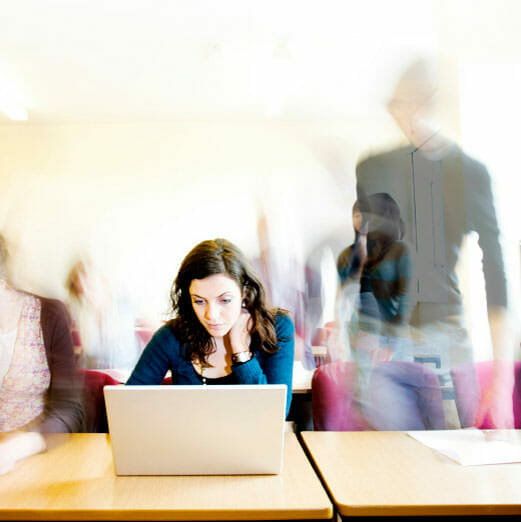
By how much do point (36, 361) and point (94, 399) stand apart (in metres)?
0.25

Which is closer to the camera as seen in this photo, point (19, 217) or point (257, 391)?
point (257, 391)

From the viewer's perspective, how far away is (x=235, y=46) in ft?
6.35

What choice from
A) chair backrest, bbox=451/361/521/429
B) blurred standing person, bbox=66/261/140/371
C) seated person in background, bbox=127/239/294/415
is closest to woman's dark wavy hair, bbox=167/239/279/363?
seated person in background, bbox=127/239/294/415

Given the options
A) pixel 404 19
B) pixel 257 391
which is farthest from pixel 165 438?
pixel 404 19

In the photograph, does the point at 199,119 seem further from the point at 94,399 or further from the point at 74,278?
the point at 94,399

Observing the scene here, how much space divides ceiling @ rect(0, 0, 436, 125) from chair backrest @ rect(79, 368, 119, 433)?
0.95 metres

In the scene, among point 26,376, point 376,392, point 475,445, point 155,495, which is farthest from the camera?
point 376,392

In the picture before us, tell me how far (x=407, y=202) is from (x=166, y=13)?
1133 millimetres

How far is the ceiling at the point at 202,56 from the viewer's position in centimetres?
187

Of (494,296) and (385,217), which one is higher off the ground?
(385,217)

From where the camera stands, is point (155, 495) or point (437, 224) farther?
point (437, 224)

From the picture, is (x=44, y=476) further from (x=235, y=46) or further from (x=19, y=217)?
(x=235, y=46)

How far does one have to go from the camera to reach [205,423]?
1.28 meters

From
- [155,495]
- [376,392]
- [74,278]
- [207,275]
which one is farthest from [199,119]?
[155,495]
